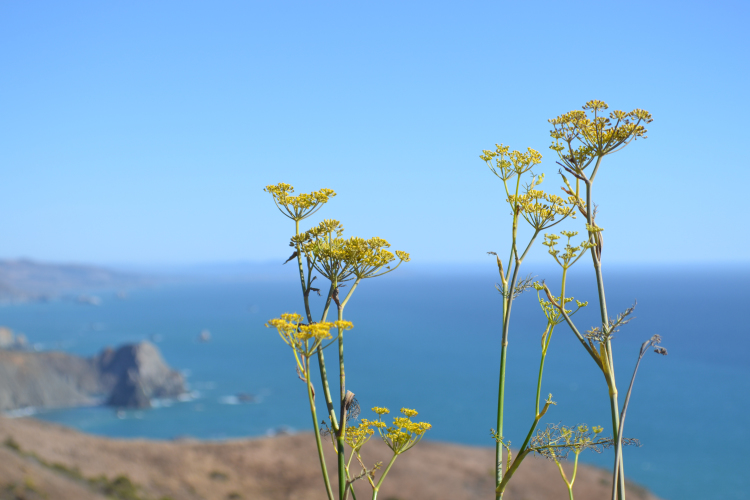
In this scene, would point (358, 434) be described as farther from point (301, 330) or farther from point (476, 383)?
point (476, 383)

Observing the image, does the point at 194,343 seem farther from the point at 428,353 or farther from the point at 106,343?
the point at 428,353

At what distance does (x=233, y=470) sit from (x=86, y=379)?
199 feet

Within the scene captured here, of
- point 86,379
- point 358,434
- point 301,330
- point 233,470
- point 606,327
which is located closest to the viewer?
point 606,327

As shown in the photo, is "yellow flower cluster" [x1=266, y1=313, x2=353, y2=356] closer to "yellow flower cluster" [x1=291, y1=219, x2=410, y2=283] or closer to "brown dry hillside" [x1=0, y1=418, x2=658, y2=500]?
"yellow flower cluster" [x1=291, y1=219, x2=410, y2=283]

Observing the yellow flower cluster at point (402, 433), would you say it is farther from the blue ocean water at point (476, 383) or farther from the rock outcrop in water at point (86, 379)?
the rock outcrop in water at point (86, 379)

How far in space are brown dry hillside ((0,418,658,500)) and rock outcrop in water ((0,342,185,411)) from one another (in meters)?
43.5

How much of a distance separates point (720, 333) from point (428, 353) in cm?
7083

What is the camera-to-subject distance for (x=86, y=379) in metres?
90.9

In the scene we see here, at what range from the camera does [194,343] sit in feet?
443

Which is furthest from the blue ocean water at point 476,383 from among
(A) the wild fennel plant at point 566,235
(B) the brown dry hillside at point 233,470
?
(A) the wild fennel plant at point 566,235

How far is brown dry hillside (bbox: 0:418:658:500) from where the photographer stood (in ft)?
116

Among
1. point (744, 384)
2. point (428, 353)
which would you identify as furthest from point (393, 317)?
point (744, 384)

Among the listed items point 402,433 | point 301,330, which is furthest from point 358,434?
point 301,330

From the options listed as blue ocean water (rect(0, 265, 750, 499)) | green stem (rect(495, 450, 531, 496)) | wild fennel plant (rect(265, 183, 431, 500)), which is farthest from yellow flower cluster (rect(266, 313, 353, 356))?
blue ocean water (rect(0, 265, 750, 499))
